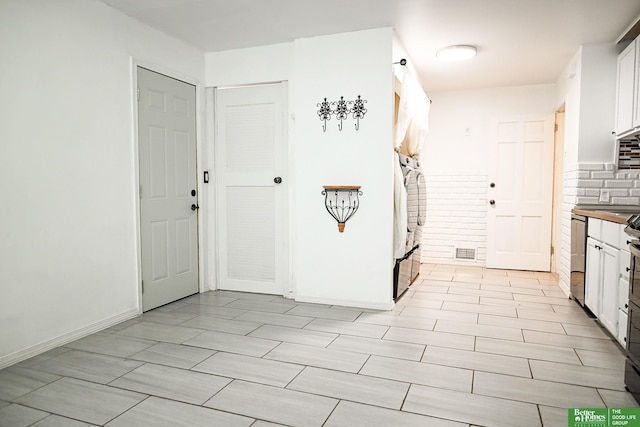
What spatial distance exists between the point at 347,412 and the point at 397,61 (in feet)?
9.83

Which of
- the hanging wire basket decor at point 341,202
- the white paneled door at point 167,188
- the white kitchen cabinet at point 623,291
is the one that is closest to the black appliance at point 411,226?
the hanging wire basket decor at point 341,202

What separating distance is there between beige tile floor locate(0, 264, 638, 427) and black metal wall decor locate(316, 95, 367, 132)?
1661 mm

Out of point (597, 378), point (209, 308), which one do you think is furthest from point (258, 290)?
point (597, 378)

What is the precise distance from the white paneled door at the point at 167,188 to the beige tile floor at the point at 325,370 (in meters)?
0.29

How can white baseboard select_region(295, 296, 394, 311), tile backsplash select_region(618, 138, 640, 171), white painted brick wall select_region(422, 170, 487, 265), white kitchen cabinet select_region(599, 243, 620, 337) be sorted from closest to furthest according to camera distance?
white kitchen cabinet select_region(599, 243, 620, 337), white baseboard select_region(295, 296, 394, 311), tile backsplash select_region(618, 138, 640, 171), white painted brick wall select_region(422, 170, 487, 265)

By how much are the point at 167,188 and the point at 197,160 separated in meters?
0.51

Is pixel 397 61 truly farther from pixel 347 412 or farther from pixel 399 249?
pixel 347 412

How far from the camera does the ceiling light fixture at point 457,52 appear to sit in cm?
405

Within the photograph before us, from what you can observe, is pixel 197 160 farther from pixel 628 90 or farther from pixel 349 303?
pixel 628 90

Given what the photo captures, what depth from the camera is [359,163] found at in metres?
3.77

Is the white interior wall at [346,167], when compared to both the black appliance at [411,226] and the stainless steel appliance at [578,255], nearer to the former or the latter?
the black appliance at [411,226]

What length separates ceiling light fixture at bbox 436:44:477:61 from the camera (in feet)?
13.3

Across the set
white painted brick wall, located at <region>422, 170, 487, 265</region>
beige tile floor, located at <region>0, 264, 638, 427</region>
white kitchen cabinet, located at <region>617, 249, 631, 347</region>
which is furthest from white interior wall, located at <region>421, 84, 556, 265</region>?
white kitchen cabinet, located at <region>617, 249, 631, 347</region>

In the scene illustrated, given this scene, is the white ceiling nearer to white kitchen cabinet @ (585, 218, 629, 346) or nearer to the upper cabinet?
the upper cabinet
